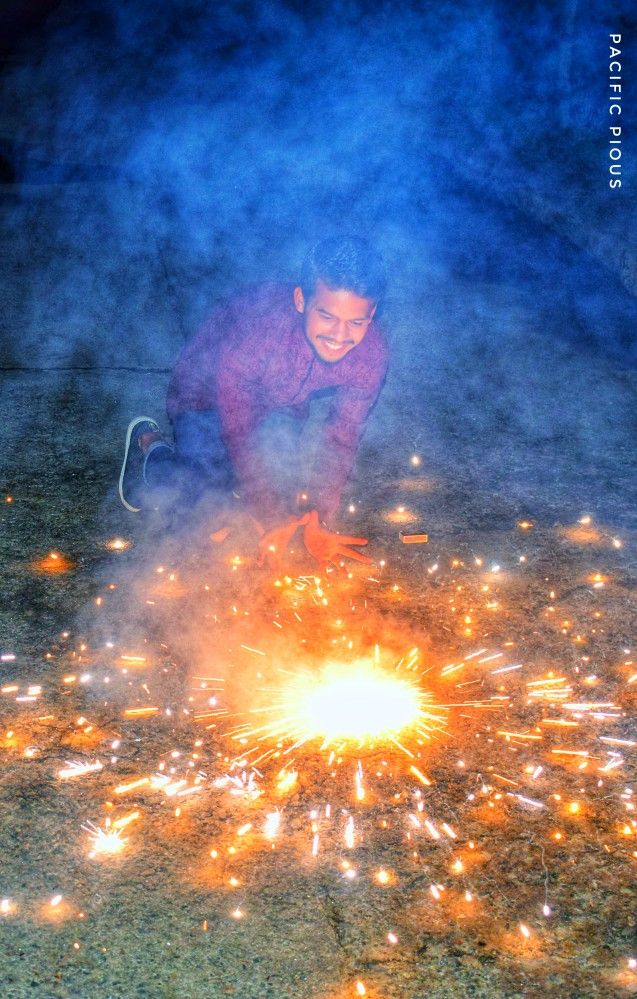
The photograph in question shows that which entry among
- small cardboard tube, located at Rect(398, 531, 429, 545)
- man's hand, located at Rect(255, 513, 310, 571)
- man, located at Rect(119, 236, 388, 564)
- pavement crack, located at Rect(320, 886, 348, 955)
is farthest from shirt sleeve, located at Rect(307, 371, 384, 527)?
pavement crack, located at Rect(320, 886, 348, 955)

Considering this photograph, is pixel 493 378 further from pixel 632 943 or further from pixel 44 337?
pixel 632 943

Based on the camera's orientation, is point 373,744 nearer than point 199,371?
Yes

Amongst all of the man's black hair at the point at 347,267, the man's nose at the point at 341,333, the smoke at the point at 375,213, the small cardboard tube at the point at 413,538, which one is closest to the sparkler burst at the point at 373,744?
the small cardboard tube at the point at 413,538

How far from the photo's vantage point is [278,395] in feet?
9.70

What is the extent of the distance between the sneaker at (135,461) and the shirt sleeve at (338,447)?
23.8 inches

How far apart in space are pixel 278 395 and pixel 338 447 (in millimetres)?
265

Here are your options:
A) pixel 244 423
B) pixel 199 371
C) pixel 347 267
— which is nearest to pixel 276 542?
pixel 244 423

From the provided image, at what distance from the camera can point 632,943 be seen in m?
1.64

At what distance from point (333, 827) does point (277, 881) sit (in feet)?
0.59

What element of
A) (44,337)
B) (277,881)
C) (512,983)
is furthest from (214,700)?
(44,337)

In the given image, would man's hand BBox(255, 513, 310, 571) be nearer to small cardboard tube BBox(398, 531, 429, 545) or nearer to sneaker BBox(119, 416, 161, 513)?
small cardboard tube BBox(398, 531, 429, 545)

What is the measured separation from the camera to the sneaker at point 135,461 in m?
3.13

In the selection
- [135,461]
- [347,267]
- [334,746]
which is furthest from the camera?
[135,461]

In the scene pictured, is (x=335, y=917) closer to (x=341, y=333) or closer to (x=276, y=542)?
(x=276, y=542)
